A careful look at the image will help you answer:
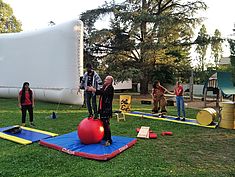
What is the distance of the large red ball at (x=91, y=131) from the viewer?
5066 millimetres

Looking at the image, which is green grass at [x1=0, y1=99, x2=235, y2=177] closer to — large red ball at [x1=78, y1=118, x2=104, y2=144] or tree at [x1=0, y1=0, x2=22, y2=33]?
large red ball at [x1=78, y1=118, x2=104, y2=144]

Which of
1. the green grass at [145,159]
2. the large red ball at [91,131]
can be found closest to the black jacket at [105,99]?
→ the large red ball at [91,131]

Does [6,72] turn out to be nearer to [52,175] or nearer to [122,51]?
[122,51]

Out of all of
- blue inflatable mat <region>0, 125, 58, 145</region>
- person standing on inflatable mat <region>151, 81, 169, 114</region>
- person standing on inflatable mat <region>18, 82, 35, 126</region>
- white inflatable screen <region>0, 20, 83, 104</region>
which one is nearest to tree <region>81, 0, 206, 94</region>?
white inflatable screen <region>0, 20, 83, 104</region>

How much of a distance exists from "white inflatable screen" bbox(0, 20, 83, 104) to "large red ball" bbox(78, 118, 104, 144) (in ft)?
21.2

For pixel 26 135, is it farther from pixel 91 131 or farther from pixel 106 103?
pixel 106 103

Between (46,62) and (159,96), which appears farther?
(46,62)

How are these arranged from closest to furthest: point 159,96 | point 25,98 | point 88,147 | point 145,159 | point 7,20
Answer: point 145,159, point 88,147, point 25,98, point 159,96, point 7,20

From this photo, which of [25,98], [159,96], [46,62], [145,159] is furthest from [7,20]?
[145,159]

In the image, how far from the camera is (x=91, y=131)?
16.6 ft

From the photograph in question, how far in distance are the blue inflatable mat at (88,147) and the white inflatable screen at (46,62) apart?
6.13m

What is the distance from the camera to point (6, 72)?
1473 centimetres

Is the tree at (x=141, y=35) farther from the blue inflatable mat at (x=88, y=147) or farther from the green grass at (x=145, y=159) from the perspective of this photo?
the blue inflatable mat at (x=88, y=147)

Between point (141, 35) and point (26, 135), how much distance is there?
49.5 ft
